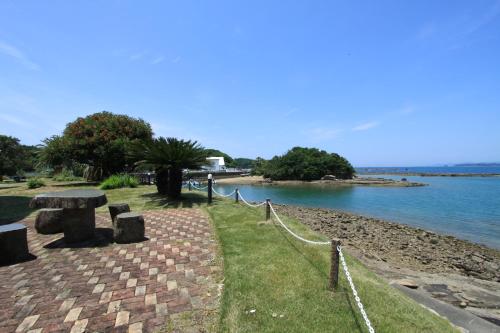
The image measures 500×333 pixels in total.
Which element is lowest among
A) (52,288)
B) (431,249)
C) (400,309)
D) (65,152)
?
(431,249)

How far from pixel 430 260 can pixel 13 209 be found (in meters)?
14.7

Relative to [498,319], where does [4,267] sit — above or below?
above

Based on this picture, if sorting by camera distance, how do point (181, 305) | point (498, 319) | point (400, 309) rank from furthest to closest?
point (498, 319) → point (400, 309) → point (181, 305)

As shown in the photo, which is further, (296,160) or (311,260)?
(296,160)

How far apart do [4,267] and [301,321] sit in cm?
500

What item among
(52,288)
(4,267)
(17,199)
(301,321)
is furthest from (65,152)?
(301,321)

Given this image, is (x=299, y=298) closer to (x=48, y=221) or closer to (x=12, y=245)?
(x=12, y=245)

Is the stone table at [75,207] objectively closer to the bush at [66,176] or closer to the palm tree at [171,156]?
the palm tree at [171,156]

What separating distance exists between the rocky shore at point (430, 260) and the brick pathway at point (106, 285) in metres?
4.92

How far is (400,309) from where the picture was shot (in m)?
4.12

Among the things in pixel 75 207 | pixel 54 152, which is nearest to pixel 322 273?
pixel 75 207

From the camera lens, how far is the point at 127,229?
20.9 ft

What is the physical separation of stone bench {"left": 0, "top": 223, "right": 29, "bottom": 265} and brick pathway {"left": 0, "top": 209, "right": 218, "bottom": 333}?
237mm

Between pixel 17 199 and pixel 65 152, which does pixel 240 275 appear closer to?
pixel 17 199
